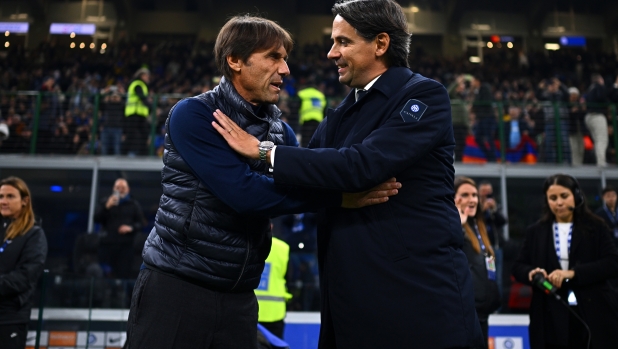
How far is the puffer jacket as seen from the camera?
2254 millimetres

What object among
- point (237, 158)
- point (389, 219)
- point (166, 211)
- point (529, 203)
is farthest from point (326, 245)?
point (529, 203)

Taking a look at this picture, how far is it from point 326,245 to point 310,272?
5.60 metres

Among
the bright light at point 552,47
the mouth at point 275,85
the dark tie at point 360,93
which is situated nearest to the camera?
the dark tie at point 360,93

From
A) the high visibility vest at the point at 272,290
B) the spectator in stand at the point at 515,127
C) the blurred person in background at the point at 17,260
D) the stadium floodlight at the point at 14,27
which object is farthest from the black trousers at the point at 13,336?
the stadium floodlight at the point at 14,27

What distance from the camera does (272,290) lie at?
211 inches

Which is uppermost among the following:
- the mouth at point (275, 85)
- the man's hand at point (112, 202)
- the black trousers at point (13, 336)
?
the mouth at point (275, 85)

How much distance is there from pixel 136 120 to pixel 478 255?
8.66m

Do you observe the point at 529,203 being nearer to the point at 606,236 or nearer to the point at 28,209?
the point at 606,236

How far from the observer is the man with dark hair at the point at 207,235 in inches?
87.9

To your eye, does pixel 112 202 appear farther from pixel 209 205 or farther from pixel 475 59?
pixel 475 59

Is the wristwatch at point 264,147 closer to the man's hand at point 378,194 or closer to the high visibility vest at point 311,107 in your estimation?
the man's hand at point 378,194

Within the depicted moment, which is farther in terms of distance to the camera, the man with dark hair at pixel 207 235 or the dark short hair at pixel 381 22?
the dark short hair at pixel 381 22

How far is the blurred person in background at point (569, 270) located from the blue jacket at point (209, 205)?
2.78 m

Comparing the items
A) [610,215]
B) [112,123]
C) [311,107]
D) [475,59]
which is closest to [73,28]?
[112,123]
